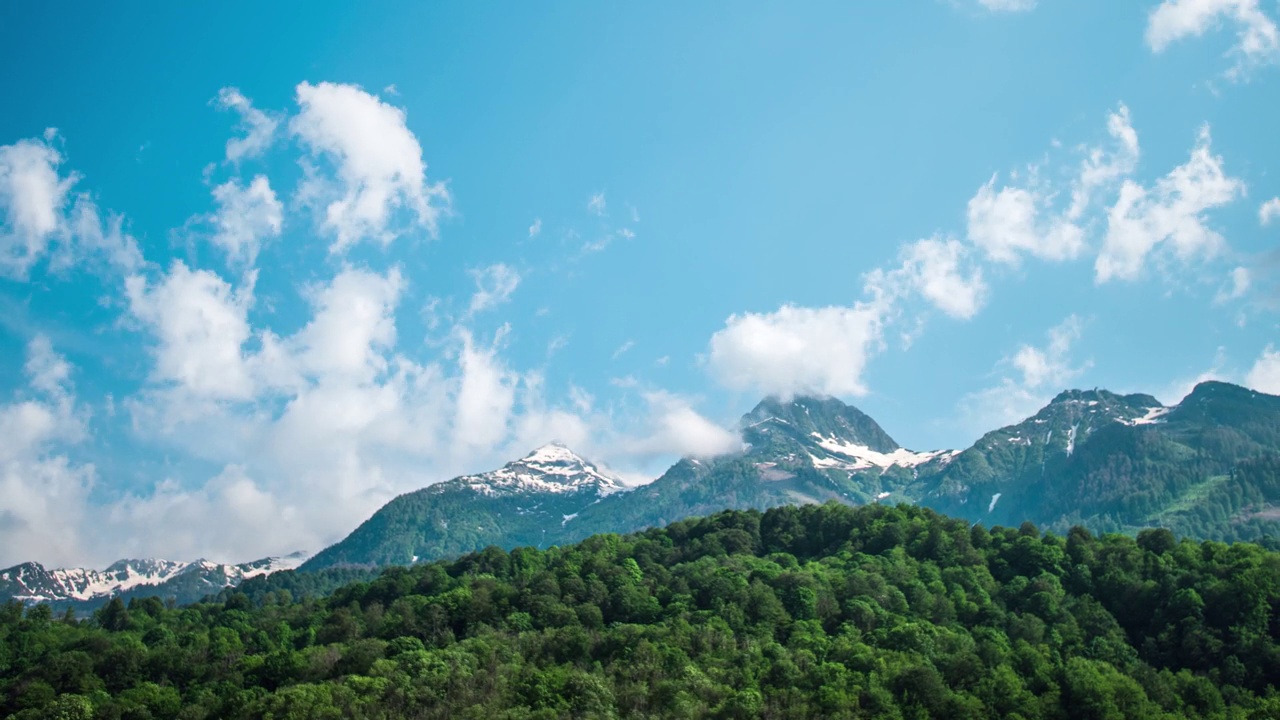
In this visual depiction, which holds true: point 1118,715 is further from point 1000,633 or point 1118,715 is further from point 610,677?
point 610,677

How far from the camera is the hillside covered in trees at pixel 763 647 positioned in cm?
12056

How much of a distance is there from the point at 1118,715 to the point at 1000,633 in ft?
109

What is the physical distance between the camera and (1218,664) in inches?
5330

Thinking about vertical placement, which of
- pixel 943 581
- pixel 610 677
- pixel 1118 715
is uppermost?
pixel 943 581

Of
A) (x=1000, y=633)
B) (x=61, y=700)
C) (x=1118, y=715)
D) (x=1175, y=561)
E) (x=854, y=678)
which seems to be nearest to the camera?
(x=1118, y=715)

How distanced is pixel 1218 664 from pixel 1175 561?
36790 millimetres

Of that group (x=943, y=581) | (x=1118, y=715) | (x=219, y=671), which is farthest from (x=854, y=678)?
(x=219, y=671)

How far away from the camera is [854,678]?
124625 millimetres

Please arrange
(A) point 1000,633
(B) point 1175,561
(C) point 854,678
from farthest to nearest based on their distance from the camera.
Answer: (B) point 1175,561 < (A) point 1000,633 < (C) point 854,678

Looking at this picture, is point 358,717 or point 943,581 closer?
point 358,717

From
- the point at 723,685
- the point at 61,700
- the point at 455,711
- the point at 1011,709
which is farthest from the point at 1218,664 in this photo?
the point at 61,700

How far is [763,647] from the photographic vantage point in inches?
5522

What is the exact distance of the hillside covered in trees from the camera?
121 metres

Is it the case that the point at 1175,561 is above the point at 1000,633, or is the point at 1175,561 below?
above
